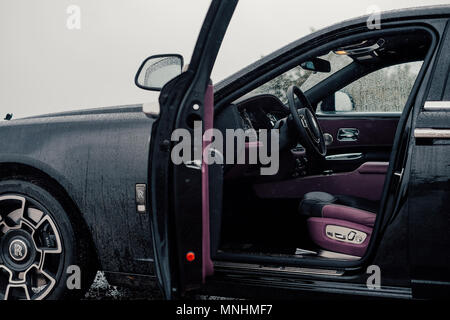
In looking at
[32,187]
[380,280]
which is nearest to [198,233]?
[380,280]

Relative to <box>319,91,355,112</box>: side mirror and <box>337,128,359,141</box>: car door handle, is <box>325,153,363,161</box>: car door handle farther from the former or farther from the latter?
<box>319,91,355,112</box>: side mirror

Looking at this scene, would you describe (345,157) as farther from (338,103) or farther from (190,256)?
(190,256)

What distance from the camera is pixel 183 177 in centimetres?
201

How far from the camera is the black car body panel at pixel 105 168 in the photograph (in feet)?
7.50

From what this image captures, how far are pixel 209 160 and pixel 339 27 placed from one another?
84cm

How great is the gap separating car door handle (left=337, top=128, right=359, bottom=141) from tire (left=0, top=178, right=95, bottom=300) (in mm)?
2040

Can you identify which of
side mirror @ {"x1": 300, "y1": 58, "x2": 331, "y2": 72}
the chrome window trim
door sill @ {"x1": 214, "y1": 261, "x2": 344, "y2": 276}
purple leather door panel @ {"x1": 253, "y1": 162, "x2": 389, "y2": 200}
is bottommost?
door sill @ {"x1": 214, "y1": 261, "x2": 344, "y2": 276}

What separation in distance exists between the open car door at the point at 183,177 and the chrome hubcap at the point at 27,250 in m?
0.68

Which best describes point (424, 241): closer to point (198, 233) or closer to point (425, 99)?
point (425, 99)

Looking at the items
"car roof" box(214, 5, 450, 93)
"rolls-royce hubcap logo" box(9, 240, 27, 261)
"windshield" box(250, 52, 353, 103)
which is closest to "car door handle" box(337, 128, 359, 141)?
"windshield" box(250, 52, 353, 103)

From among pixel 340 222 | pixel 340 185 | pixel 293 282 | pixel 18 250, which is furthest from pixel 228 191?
pixel 18 250

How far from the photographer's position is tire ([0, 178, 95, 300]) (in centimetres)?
242

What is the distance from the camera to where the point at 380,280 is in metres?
2.06

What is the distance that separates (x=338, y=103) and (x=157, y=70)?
5.69 feet
